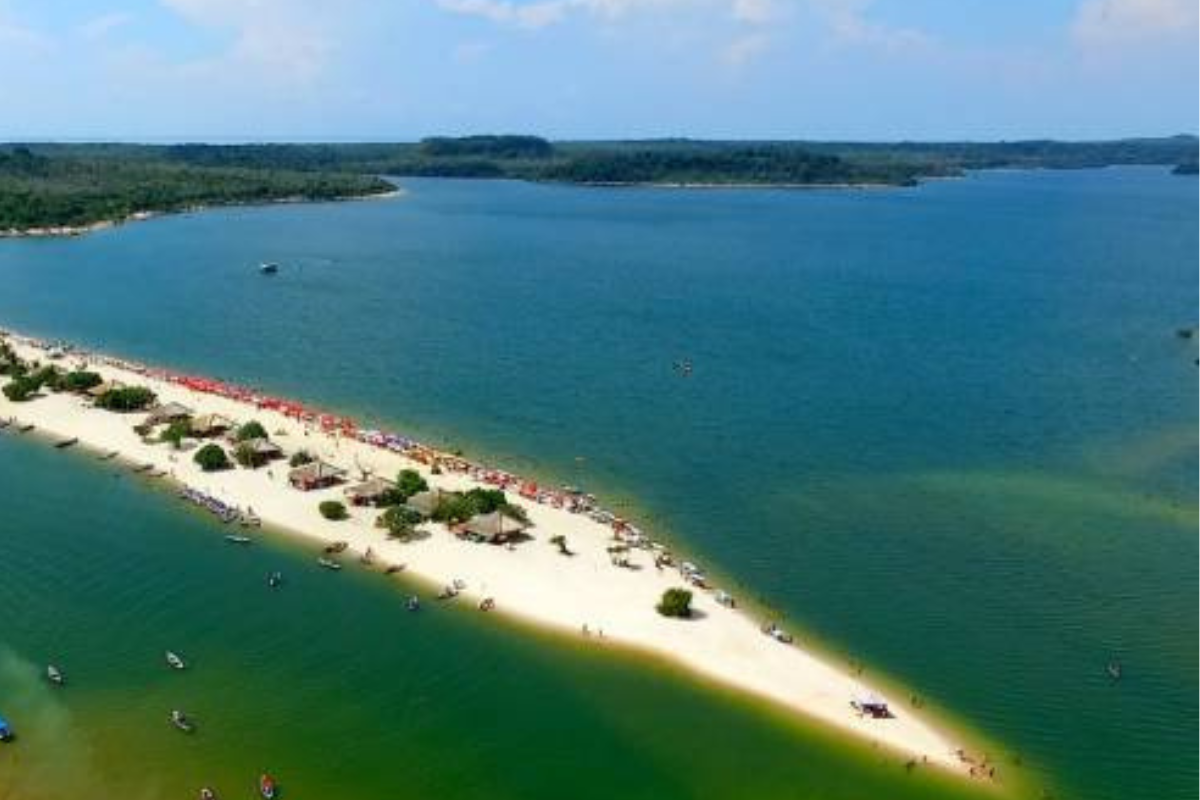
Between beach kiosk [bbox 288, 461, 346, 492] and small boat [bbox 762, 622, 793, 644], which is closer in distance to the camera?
small boat [bbox 762, 622, 793, 644]

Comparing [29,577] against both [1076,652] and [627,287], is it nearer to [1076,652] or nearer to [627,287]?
[1076,652]

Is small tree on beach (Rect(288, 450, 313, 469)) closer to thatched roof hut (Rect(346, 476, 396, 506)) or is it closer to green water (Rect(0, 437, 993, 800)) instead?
thatched roof hut (Rect(346, 476, 396, 506))

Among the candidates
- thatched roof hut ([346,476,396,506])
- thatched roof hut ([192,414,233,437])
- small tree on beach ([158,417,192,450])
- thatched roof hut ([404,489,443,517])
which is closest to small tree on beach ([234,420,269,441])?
thatched roof hut ([192,414,233,437])

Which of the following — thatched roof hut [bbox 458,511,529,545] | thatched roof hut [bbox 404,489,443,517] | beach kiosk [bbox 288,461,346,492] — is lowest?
thatched roof hut [bbox 458,511,529,545]

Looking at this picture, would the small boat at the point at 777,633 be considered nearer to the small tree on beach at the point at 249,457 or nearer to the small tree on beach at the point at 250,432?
the small tree on beach at the point at 249,457

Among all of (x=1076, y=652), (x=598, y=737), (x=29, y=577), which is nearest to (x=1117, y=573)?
(x=1076, y=652)

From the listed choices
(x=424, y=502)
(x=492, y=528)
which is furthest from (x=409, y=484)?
(x=492, y=528)
